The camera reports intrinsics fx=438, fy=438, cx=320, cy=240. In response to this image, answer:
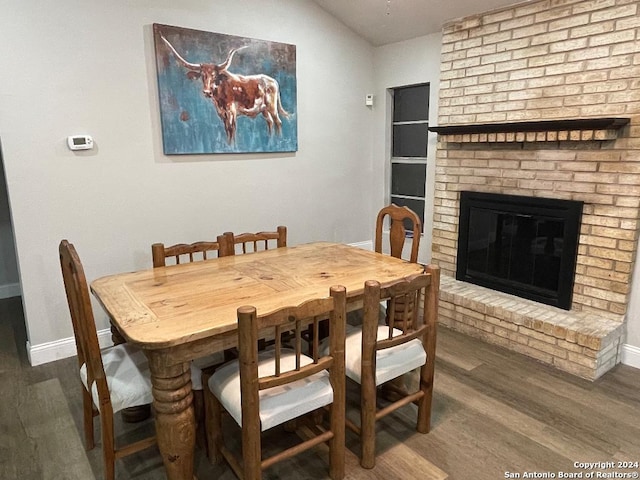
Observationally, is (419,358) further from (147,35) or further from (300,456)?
(147,35)

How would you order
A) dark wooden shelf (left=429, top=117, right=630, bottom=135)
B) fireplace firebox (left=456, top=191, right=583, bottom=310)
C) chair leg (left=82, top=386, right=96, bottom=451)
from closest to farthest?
chair leg (left=82, top=386, right=96, bottom=451) → dark wooden shelf (left=429, top=117, right=630, bottom=135) → fireplace firebox (left=456, top=191, right=583, bottom=310)

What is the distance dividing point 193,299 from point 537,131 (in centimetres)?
250

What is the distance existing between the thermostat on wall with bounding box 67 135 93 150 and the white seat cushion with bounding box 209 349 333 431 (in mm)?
1883

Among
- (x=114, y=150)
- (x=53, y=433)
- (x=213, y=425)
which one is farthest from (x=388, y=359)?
(x=114, y=150)

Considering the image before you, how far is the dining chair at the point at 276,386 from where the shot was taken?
1.49 m

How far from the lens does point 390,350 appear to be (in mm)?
1987

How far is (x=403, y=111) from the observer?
4.43 meters

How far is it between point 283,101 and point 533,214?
7.18ft

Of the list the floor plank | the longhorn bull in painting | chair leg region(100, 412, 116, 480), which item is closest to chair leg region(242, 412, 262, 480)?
chair leg region(100, 412, 116, 480)

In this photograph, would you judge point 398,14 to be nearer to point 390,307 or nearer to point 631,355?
point 390,307

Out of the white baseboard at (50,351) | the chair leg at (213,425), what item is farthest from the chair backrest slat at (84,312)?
the white baseboard at (50,351)

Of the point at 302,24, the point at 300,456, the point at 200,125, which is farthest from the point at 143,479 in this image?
the point at 302,24

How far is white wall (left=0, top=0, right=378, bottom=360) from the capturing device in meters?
2.66

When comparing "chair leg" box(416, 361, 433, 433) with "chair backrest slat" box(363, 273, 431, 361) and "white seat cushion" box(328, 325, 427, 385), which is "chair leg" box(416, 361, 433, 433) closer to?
"white seat cushion" box(328, 325, 427, 385)
